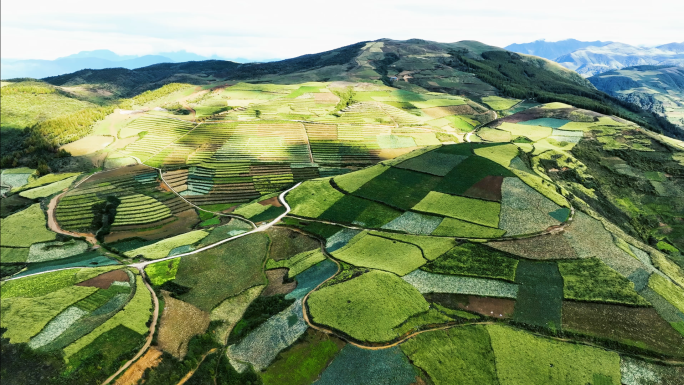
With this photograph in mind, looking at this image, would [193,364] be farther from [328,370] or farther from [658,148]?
[658,148]

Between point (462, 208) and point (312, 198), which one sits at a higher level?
point (462, 208)

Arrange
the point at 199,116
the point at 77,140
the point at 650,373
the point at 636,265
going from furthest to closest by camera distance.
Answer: the point at 199,116, the point at 77,140, the point at 636,265, the point at 650,373

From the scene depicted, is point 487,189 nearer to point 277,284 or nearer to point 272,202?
point 277,284

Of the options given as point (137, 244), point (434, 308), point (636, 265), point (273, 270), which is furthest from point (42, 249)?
point (636, 265)

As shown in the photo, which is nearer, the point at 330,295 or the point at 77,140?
the point at 330,295

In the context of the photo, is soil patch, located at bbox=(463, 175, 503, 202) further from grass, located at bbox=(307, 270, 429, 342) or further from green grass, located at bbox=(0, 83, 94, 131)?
green grass, located at bbox=(0, 83, 94, 131)

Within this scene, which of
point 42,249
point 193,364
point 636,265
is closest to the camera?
point 193,364

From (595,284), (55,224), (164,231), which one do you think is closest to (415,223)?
(595,284)
